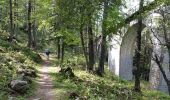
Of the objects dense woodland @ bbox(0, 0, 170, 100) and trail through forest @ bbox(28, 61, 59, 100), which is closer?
trail through forest @ bbox(28, 61, 59, 100)

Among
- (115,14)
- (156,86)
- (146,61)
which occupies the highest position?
(115,14)

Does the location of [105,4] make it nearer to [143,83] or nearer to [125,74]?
[143,83]

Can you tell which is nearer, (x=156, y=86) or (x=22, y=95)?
(x=22, y=95)

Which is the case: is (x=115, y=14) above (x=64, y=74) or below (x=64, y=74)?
above

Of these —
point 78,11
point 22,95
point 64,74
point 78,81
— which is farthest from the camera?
point 78,11

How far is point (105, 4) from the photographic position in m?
20.8

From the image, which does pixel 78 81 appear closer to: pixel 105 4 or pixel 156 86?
pixel 105 4

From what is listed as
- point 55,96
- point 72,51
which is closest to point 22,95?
point 55,96

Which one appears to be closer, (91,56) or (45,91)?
(45,91)

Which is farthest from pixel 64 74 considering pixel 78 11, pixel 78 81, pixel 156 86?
pixel 156 86

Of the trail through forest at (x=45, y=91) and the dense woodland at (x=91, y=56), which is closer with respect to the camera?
the trail through forest at (x=45, y=91)

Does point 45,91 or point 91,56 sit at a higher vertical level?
point 91,56

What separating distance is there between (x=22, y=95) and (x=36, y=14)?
18.7 meters

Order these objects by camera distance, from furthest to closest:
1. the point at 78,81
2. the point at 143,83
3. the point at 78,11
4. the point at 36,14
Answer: the point at 36,14, the point at 143,83, the point at 78,11, the point at 78,81
